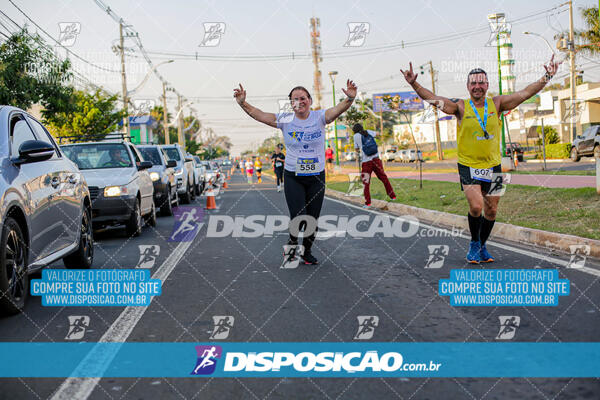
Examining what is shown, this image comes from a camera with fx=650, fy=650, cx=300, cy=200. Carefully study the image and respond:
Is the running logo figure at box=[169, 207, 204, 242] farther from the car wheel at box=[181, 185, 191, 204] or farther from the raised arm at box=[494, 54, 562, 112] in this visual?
the raised arm at box=[494, 54, 562, 112]

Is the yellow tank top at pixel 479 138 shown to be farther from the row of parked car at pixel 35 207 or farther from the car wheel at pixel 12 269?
the car wheel at pixel 12 269

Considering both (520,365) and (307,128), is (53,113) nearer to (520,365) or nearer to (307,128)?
(307,128)

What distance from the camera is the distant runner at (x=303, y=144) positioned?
24.5 ft

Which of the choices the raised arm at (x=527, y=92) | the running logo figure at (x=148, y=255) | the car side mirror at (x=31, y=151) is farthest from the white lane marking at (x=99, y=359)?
the raised arm at (x=527, y=92)

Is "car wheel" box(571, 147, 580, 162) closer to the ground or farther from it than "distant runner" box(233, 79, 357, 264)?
closer to the ground

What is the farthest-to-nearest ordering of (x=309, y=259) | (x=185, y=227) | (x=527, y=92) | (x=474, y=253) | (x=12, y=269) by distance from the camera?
(x=185, y=227) < (x=309, y=259) < (x=474, y=253) < (x=527, y=92) < (x=12, y=269)

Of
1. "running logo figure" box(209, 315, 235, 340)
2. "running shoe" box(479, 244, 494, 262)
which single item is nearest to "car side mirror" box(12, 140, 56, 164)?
"running logo figure" box(209, 315, 235, 340)

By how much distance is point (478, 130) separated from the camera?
6.87 meters

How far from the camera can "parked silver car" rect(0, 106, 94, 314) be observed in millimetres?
5051

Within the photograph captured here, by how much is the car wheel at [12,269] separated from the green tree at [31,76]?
42.3 feet

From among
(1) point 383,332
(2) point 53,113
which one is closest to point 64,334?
(1) point 383,332

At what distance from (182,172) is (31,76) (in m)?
5.15

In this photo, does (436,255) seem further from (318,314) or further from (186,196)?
(186,196)

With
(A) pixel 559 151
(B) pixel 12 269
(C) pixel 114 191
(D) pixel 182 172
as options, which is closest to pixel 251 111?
(B) pixel 12 269
